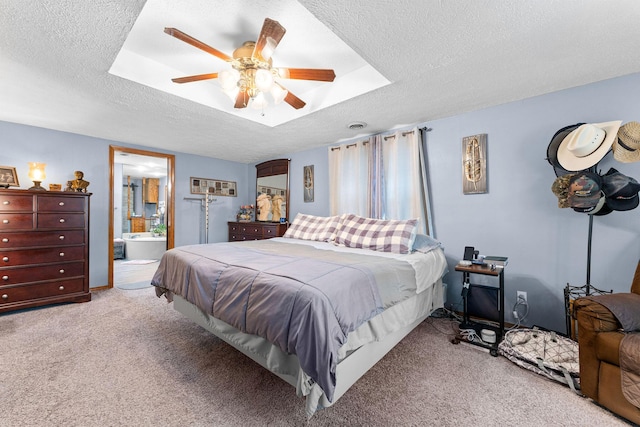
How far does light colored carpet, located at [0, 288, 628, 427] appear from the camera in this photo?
1.43 metres

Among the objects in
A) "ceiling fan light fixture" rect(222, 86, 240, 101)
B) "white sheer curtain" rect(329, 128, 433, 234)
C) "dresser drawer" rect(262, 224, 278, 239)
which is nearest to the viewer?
"ceiling fan light fixture" rect(222, 86, 240, 101)

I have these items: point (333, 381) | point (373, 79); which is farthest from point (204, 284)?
point (373, 79)

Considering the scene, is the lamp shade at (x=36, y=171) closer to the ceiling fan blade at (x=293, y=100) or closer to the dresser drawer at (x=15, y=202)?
the dresser drawer at (x=15, y=202)

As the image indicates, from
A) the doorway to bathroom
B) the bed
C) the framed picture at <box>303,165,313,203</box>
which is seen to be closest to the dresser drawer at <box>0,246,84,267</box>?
the doorway to bathroom

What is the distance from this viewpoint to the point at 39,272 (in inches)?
119

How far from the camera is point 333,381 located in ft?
4.16

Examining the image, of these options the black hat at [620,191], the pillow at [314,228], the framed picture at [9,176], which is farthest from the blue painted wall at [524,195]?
the pillow at [314,228]

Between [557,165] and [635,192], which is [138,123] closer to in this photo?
[557,165]

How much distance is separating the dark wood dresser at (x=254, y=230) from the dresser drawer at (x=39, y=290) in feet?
7.76

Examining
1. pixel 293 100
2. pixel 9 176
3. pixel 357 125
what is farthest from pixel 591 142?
pixel 9 176

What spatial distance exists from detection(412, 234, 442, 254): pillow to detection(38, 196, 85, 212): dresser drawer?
407 cm

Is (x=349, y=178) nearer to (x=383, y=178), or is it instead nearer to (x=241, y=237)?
(x=383, y=178)

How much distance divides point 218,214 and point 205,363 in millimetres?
3827

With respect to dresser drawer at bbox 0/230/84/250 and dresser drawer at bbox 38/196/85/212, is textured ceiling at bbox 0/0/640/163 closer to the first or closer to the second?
dresser drawer at bbox 38/196/85/212
